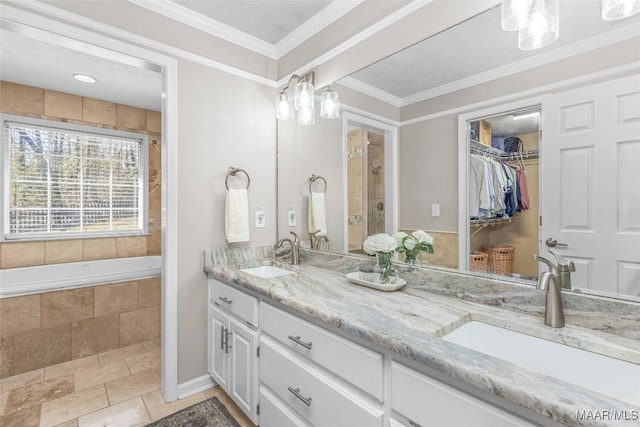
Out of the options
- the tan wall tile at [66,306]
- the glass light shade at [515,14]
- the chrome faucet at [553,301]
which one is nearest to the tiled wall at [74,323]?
the tan wall tile at [66,306]

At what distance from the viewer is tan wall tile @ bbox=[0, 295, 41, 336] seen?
7.81 feet

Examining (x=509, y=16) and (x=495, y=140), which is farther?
(x=495, y=140)

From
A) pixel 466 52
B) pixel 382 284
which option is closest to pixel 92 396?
pixel 382 284

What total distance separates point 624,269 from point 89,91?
13.7ft

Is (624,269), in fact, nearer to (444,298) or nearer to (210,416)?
(444,298)

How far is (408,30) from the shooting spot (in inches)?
62.7

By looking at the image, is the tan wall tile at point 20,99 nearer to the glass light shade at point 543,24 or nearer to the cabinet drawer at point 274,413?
the cabinet drawer at point 274,413

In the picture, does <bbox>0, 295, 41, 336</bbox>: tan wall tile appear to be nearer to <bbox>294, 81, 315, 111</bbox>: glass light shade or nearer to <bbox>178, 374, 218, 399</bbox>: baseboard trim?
<bbox>178, 374, 218, 399</bbox>: baseboard trim

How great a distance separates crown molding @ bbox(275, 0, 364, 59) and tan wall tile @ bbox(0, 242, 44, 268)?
9.67ft

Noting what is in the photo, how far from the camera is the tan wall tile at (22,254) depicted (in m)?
2.82

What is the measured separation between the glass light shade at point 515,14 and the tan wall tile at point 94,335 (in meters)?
3.55

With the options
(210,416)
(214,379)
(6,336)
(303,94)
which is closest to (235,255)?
(214,379)

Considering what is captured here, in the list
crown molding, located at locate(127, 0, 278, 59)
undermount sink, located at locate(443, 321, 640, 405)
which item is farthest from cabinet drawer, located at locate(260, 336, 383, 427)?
crown molding, located at locate(127, 0, 278, 59)

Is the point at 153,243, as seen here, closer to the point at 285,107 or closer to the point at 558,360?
the point at 285,107
